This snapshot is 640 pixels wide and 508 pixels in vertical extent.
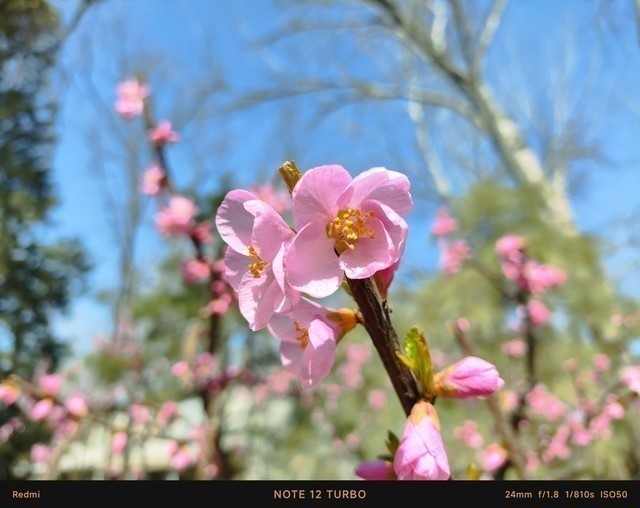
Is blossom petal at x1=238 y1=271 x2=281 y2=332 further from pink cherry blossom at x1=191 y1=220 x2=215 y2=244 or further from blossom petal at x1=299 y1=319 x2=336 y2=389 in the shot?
pink cherry blossom at x1=191 y1=220 x2=215 y2=244

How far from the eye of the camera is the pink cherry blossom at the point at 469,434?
6.98 ft

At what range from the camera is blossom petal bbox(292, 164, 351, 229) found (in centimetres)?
27

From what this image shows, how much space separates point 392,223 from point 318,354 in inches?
3.5

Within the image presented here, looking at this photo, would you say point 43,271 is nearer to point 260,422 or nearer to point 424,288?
point 260,422

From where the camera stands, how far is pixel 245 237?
329 mm

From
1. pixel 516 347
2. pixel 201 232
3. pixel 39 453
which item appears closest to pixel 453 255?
pixel 516 347

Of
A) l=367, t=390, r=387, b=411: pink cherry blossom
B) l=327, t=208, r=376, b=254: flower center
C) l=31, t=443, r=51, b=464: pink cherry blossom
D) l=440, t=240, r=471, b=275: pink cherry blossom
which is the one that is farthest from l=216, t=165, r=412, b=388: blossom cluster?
l=367, t=390, r=387, b=411: pink cherry blossom

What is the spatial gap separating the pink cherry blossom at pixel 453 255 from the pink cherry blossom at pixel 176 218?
1.18m

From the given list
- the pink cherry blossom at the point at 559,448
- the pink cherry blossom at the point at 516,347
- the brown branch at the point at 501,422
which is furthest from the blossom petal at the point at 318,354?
the pink cherry blossom at the point at 516,347

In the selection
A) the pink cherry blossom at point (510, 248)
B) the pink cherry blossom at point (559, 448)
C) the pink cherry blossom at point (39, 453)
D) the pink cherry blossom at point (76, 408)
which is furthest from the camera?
the pink cherry blossom at point (39, 453)

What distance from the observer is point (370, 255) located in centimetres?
29

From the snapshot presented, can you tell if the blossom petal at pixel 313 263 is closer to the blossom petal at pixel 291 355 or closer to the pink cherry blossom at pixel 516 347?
the blossom petal at pixel 291 355

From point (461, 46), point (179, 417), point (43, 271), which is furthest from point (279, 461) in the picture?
point (461, 46)
